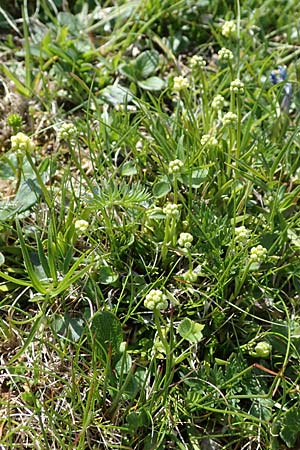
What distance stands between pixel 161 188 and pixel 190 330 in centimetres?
44

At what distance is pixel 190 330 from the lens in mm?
1834

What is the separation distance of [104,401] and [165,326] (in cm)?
25

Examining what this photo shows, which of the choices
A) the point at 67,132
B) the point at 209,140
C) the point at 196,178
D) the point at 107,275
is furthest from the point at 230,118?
the point at 107,275

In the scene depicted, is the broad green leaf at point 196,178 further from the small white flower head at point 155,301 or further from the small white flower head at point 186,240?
the small white flower head at point 155,301

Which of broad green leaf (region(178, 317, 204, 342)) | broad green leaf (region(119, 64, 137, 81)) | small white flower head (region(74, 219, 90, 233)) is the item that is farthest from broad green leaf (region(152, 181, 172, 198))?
broad green leaf (region(119, 64, 137, 81))

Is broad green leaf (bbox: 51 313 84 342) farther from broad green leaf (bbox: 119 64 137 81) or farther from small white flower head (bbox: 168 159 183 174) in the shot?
broad green leaf (bbox: 119 64 137 81)

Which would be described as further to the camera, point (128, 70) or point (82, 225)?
point (128, 70)

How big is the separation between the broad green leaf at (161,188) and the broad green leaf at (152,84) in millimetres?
578

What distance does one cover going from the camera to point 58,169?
2.27 metres

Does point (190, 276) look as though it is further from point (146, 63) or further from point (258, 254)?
point (146, 63)

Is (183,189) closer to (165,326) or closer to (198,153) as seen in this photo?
(198,153)

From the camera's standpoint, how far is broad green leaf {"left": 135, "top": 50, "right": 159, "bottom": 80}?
2.55m

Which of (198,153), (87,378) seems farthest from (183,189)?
(87,378)

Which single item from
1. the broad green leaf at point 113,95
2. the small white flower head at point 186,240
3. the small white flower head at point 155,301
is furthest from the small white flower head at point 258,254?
the broad green leaf at point 113,95
